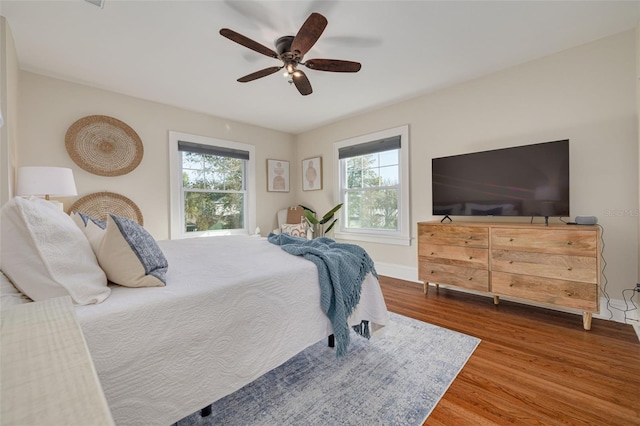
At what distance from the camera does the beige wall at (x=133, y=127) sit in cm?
284

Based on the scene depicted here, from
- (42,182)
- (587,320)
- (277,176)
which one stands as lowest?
(587,320)

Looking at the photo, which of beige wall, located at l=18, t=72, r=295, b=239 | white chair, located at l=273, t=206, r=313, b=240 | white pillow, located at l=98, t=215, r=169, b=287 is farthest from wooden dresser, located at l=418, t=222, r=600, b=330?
beige wall, located at l=18, t=72, r=295, b=239

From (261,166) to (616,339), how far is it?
183 inches

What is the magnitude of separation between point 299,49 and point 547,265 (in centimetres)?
273

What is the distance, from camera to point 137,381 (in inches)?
38.6

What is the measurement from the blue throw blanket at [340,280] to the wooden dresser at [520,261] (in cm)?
140

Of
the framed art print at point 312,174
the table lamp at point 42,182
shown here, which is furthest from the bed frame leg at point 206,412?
the framed art print at point 312,174

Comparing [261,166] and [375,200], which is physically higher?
[261,166]

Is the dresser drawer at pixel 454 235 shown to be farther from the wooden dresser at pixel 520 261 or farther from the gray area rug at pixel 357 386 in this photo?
the gray area rug at pixel 357 386

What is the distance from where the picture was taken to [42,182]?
229 centimetres

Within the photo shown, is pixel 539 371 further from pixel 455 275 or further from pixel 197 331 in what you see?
pixel 197 331

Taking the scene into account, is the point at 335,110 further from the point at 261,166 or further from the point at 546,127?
the point at 546,127

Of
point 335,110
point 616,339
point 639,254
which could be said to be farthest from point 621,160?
point 335,110

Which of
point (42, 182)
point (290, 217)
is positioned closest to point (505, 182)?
point (290, 217)
